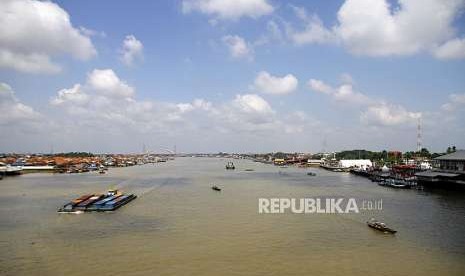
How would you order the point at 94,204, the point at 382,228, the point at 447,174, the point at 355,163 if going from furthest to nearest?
the point at 355,163 < the point at 447,174 < the point at 94,204 < the point at 382,228

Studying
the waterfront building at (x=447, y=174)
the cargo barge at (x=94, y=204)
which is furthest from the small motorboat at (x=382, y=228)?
the waterfront building at (x=447, y=174)

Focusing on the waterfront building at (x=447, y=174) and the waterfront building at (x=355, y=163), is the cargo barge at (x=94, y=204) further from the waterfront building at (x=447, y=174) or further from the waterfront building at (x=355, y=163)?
the waterfront building at (x=355, y=163)

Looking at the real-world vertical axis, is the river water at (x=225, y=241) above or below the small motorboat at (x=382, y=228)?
below

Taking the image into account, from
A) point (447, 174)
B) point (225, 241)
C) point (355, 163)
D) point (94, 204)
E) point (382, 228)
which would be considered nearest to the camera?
point (225, 241)

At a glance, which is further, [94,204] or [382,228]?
[94,204]

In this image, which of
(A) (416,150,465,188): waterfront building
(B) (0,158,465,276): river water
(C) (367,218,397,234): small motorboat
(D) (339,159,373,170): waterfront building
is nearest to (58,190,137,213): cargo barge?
(B) (0,158,465,276): river water

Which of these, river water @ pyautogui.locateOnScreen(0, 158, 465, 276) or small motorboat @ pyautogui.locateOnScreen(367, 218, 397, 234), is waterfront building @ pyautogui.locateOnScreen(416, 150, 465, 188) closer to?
river water @ pyautogui.locateOnScreen(0, 158, 465, 276)

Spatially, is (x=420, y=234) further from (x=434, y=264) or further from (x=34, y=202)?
(x=34, y=202)

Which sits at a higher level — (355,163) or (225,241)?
(355,163)

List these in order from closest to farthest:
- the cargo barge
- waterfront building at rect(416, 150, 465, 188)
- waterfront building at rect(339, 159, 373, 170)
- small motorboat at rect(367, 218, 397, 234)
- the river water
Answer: the river water → small motorboat at rect(367, 218, 397, 234) → the cargo barge → waterfront building at rect(416, 150, 465, 188) → waterfront building at rect(339, 159, 373, 170)

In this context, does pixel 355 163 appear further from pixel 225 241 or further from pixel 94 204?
pixel 225 241

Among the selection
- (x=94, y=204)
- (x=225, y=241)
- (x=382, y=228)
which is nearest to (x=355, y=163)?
(x=382, y=228)

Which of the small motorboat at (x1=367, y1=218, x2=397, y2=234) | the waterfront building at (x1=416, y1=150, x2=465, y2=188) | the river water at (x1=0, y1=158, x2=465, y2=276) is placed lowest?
the river water at (x1=0, y1=158, x2=465, y2=276)

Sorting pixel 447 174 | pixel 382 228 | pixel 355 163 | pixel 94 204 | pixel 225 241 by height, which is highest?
pixel 355 163
